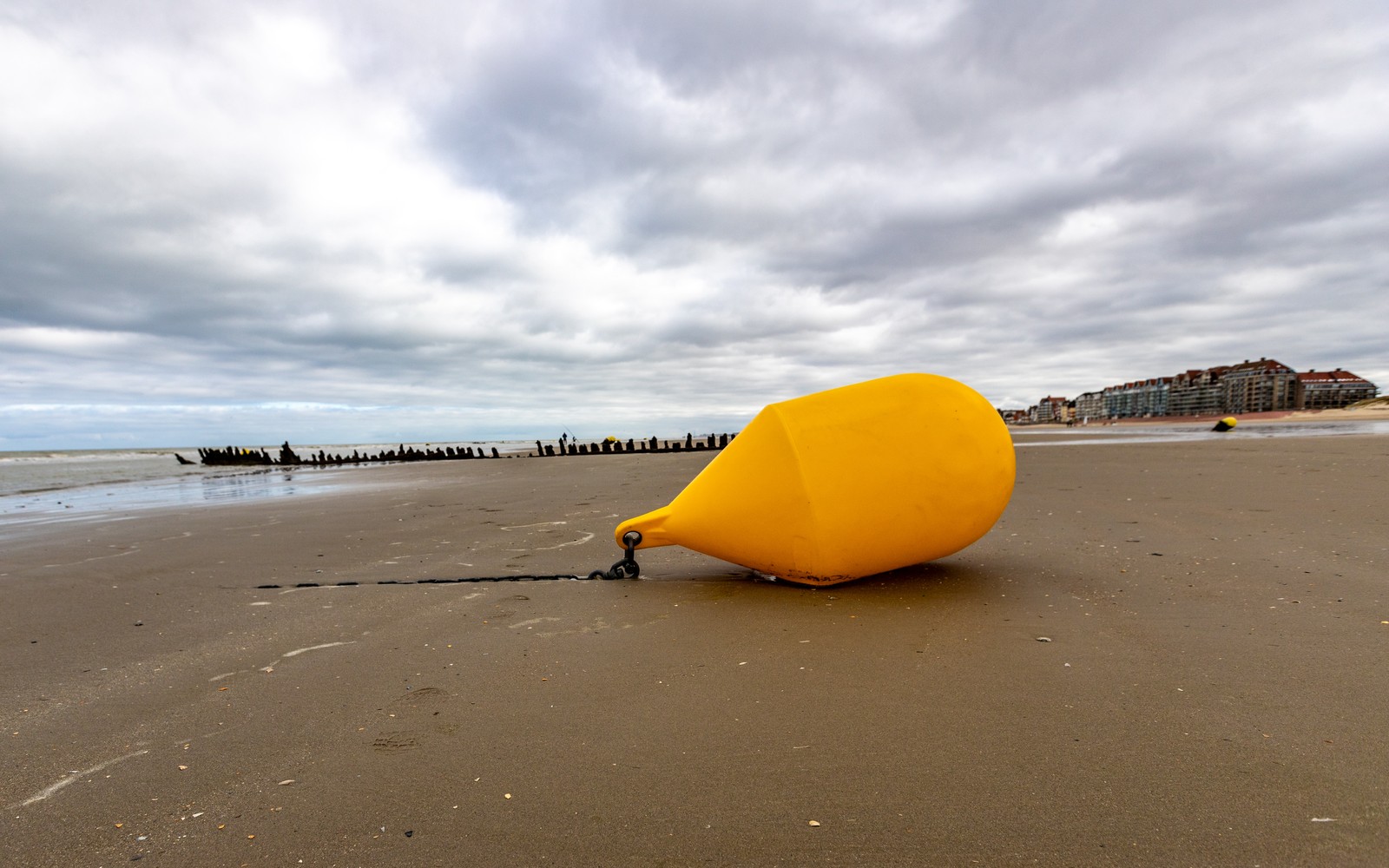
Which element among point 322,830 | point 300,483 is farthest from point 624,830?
point 300,483

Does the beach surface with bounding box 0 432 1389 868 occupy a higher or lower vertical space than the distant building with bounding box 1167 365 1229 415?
lower

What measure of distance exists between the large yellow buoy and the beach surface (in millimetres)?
346

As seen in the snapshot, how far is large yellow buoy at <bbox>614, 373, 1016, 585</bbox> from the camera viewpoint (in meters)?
4.32

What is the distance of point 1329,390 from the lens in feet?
319

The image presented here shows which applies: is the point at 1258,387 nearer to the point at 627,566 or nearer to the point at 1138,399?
the point at 1138,399

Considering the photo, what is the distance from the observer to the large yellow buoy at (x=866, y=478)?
14.2 ft

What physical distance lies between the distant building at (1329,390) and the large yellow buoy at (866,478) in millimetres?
125538

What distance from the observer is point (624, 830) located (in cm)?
197

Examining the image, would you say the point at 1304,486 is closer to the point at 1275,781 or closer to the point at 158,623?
the point at 1275,781

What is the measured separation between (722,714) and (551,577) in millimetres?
3077

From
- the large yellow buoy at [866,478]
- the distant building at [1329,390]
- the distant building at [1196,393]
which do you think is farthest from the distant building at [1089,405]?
the large yellow buoy at [866,478]

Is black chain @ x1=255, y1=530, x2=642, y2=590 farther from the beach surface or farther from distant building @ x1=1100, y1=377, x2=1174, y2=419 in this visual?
distant building @ x1=1100, y1=377, x2=1174, y2=419

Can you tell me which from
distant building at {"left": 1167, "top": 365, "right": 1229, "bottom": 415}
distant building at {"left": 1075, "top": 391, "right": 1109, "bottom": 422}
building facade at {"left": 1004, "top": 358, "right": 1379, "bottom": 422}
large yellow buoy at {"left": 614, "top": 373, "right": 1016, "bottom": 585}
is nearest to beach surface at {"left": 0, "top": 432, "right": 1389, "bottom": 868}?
large yellow buoy at {"left": 614, "top": 373, "right": 1016, "bottom": 585}

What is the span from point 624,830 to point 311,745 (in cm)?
147
